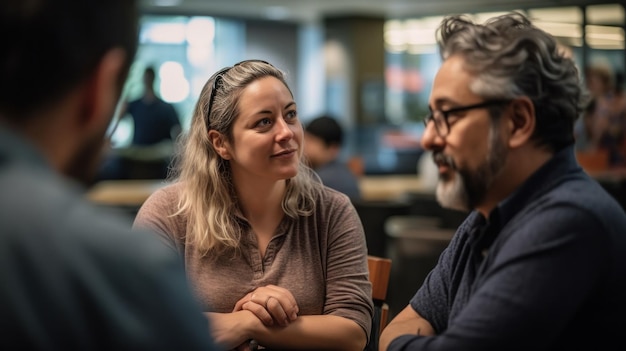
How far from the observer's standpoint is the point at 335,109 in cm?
1695

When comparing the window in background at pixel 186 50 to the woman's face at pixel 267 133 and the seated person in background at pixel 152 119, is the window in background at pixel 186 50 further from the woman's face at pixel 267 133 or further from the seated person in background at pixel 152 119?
the woman's face at pixel 267 133

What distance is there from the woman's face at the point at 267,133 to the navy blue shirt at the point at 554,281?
864mm

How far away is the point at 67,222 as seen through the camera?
83 centimetres

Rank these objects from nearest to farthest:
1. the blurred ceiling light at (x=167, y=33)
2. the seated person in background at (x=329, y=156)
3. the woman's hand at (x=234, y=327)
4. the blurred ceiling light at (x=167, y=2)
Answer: the woman's hand at (x=234, y=327)
the seated person in background at (x=329, y=156)
the blurred ceiling light at (x=167, y=2)
the blurred ceiling light at (x=167, y=33)

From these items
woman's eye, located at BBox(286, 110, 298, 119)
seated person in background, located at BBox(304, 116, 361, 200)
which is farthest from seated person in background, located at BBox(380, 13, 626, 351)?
seated person in background, located at BBox(304, 116, 361, 200)

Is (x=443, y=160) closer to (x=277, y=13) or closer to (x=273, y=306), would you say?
(x=273, y=306)

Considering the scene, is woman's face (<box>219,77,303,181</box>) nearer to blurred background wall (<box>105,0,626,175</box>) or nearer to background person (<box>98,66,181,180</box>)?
background person (<box>98,66,181,180</box>)

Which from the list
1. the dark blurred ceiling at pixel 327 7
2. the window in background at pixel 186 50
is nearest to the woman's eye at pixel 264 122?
the dark blurred ceiling at pixel 327 7

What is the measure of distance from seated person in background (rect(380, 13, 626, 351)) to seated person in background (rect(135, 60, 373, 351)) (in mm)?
431

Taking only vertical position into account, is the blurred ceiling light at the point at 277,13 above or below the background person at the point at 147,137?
above

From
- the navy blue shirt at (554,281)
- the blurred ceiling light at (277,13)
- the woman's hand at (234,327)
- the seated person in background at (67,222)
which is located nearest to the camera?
the seated person in background at (67,222)

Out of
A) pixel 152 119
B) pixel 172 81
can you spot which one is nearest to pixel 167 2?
pixel 172 81

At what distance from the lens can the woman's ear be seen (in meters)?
2.37

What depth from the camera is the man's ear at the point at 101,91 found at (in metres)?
0.90
